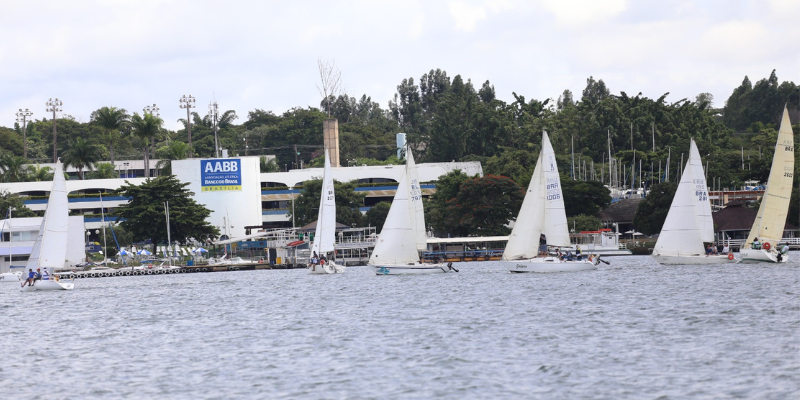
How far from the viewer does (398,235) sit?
215 feet

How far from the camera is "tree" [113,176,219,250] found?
339ft

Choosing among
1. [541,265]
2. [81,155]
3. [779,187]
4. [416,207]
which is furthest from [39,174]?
[779,187]

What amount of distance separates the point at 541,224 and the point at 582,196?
1919 inches

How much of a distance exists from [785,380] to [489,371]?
7.67 m

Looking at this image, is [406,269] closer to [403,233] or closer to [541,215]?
[403,233]

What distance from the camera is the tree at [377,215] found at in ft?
395

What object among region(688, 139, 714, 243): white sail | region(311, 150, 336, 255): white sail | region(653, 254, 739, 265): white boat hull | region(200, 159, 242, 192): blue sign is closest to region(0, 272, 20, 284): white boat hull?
region(200, 159, 242, 192): blue sign

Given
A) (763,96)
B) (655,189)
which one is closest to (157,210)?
(655,189)

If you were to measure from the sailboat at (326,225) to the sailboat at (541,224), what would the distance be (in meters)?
17.6

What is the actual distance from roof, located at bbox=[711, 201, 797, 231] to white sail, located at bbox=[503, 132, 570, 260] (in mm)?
43059

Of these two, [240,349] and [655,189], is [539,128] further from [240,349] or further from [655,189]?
[240,349]

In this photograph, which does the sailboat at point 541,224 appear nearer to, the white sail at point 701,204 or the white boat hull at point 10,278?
the white sail at point 701,204

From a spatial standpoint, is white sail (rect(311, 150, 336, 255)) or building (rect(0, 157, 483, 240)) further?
building (rect(0, 157, 483, 240))

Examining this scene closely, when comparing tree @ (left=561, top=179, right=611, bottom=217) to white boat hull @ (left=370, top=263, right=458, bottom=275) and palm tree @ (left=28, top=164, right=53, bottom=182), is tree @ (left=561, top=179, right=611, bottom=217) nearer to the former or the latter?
white boat hull @ (left=370, top=263, right=458, bottom=275)
